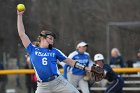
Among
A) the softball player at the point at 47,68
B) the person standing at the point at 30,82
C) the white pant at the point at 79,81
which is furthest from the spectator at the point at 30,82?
the softball player at the point at 47,68

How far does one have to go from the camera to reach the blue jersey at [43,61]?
916cm

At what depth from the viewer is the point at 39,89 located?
923 centimetres

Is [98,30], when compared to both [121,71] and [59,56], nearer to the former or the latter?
[121,71]

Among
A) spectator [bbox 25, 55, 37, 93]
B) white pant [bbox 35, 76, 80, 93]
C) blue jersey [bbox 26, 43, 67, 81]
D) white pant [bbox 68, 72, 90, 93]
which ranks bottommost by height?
spectator [bbox 25, 55, 37, 93]

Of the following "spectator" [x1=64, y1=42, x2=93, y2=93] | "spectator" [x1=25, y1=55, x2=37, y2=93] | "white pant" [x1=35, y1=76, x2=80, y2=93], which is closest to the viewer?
"white pant" [x1=35, y1=76, x2=80, y2=93]

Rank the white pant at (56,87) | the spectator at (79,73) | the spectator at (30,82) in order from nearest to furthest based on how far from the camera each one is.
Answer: the white pant at (56,87) < the spectator at (79,73) < the spectator at (30,82)

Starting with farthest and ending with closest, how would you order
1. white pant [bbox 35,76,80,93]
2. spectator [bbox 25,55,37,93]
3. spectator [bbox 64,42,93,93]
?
spectator [bbox 25,55,37,93]
spectator [bbox 64,42,93,93]
white pant [bbox 35,76,80,93]

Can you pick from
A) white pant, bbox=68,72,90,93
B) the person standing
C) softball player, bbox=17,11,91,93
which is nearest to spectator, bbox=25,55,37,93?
the person standing

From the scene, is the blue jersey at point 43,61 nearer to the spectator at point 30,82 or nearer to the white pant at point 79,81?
the white pant at point 79,81

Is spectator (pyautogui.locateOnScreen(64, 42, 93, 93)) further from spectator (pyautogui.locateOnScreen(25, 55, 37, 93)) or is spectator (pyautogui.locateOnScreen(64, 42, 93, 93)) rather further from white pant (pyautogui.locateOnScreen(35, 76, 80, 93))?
white pant (pyautogui.locateOnScreen(35, 76, 80, 93))

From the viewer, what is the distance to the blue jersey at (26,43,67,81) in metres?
9.16

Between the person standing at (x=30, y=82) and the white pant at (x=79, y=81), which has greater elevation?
the white pant at (x=79, y=81)

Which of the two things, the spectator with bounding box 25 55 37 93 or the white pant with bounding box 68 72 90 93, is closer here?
the white pant with bounding box 68 72 90 93

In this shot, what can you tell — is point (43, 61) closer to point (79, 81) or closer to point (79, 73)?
point (79, 73)
